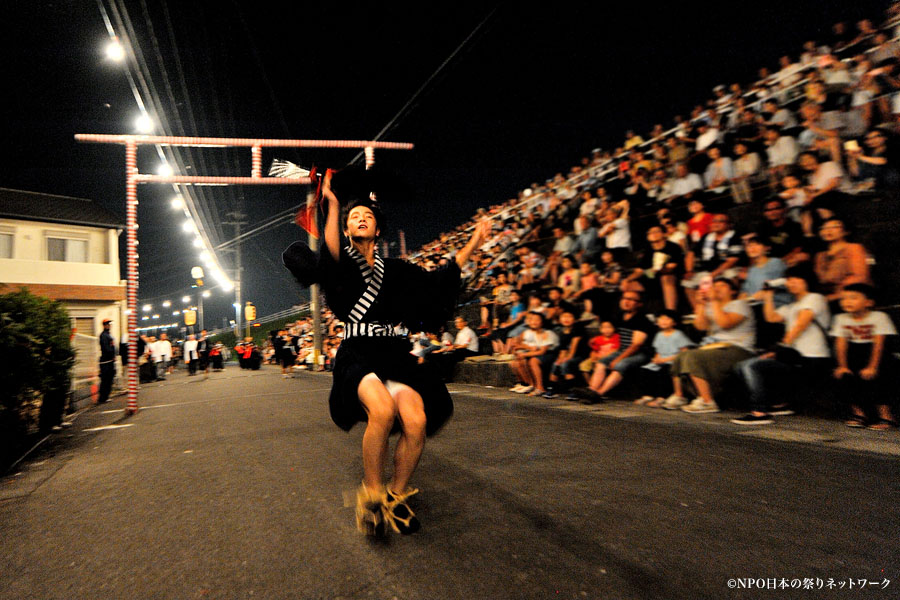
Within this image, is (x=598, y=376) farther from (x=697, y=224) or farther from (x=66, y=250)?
(x=66, y=250)

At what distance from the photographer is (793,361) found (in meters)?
5.15

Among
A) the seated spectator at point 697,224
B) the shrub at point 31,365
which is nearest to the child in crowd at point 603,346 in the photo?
the seated spectator at point 697,224

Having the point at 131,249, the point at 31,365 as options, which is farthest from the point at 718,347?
the point at 131,249

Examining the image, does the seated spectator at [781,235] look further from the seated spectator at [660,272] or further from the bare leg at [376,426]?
the bare leg at [376,426]

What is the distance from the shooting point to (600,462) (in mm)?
3857

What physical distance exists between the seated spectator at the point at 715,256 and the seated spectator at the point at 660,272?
0.63ft

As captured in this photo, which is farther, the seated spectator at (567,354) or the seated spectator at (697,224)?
A: the seated spectator at (567,354)

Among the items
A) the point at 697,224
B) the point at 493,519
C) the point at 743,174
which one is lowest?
the point at 493,519

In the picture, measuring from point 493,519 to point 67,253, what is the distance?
3017 centimetres

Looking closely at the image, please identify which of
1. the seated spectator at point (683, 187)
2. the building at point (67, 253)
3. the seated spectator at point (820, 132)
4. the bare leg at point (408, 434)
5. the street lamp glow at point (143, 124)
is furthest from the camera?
the building at point (67, 253)

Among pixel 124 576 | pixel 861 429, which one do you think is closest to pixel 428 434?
pixel 124 576

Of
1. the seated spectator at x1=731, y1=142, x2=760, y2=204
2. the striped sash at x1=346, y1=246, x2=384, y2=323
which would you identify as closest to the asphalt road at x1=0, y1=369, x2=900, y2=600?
the striped sash at x1=346, y1=246, x2=384, y2=323

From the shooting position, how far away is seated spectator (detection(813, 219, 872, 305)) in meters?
5.01

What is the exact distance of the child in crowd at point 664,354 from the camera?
6.50m
